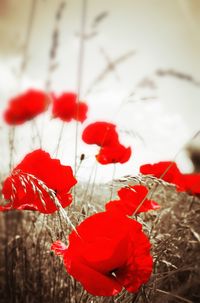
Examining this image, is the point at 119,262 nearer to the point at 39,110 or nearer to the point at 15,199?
the point at 15,199

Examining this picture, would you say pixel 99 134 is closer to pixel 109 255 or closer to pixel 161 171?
pixel 161 171

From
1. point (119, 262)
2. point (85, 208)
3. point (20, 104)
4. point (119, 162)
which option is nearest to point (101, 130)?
point (119, 162)

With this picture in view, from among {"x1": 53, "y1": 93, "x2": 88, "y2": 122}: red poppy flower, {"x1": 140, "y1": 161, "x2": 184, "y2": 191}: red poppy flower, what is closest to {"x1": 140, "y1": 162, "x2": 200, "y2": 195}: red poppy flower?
{"x1": 140, "y1": 161, "x2": 184, "y2": 191}: red poppy flower

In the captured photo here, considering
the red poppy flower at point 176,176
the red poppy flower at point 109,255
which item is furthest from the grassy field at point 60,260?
the red poppy flower at point 109,255

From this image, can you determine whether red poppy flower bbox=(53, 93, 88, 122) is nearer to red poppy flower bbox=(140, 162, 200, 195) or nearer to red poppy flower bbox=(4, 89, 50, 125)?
red poppy flower bbox=(4, 89, 50, 125)

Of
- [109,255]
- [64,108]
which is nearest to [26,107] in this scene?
[64,108]

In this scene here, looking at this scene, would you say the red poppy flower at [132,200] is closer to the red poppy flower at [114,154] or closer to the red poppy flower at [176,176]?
the red poppy flower at [176,176]
